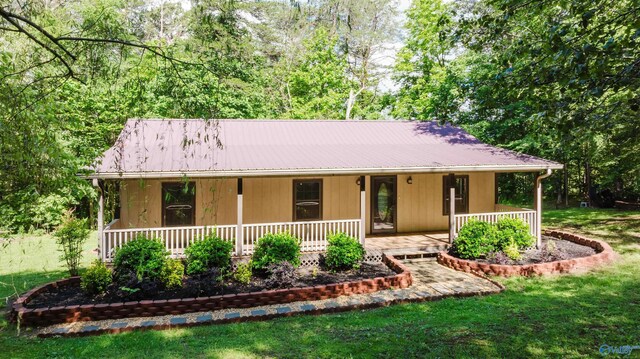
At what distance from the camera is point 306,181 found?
12.3m

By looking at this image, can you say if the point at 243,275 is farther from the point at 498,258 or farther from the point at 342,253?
the point at 498,258

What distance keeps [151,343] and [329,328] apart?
2.72 metres

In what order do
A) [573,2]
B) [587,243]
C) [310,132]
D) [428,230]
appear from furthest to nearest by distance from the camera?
[310,132]
[428,230]
[587,243]
[573,2]

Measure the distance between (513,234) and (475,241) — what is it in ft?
4.02

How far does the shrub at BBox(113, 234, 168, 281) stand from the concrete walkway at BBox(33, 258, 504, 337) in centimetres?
121

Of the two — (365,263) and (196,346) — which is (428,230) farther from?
(196,346)

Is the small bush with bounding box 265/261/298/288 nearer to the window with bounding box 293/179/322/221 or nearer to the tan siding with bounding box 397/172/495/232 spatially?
the window with bounding box 293/179/322/221

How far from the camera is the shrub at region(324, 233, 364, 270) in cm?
936

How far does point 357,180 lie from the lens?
40.9 feet

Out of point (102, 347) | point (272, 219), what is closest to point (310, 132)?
point (272, 219)

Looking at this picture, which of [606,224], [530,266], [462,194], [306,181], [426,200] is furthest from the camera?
[606,224]

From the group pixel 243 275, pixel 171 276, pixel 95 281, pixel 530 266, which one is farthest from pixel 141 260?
pixel 530 266

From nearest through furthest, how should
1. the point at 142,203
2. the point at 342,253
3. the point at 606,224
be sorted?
the point at 342,253 → the point at 142,203 → the point at 606,224

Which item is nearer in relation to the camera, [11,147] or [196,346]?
[11,147]
